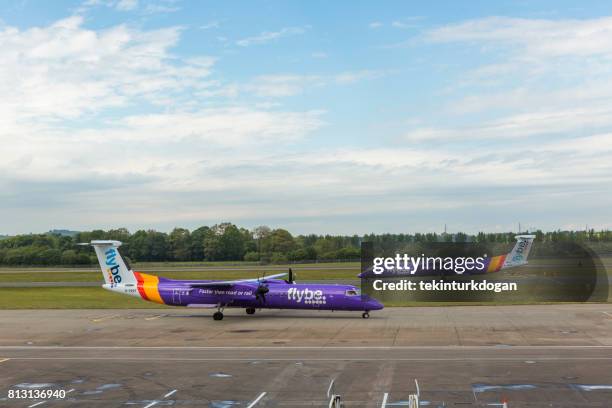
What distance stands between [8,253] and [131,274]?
122 metres

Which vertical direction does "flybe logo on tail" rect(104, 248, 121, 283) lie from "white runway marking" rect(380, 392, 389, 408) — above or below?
above

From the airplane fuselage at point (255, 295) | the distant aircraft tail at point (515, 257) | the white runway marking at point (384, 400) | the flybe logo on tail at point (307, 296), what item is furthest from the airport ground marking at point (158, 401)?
the distant aircraft tail at point (515, 257)

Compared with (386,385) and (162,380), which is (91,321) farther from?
(386,385)

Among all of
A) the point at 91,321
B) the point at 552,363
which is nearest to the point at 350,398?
the point at 552,363

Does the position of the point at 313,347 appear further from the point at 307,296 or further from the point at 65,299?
the point at 65,299

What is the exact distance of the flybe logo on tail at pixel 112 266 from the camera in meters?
48.8

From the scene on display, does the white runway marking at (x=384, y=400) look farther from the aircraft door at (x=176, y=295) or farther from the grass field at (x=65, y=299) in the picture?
the grass field at (x=65, y=299)

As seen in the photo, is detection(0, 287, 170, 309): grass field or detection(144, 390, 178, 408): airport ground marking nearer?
detection(144, 390, 178, 408): airport ground marking

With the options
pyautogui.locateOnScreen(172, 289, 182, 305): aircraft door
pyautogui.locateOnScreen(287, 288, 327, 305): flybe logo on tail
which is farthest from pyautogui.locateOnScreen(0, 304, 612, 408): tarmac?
pyautogui.locateOnScreen(172, 289, 182, 305): aircraft door

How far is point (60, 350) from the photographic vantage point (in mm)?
34062

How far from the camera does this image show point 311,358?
99.5ft

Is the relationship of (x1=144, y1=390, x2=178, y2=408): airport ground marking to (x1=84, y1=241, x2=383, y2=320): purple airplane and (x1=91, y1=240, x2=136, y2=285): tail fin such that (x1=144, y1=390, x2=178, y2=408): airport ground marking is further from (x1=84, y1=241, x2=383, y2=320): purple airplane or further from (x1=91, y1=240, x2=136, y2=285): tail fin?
(x1=91, y1=240, x2=136, y2=285): tail fin

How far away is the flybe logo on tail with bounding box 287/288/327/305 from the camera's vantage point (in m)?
45.4

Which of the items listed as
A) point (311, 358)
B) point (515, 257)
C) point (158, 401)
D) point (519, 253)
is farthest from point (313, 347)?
point (519, 253)
